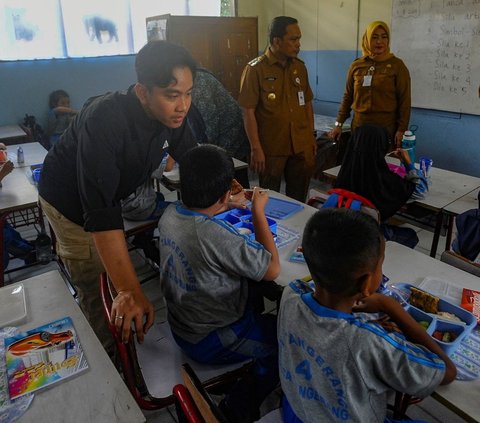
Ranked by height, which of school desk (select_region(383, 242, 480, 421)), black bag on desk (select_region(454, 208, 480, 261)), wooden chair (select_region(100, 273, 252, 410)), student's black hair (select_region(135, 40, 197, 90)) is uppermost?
student's black hair (select_region(135, 40, 197, 90))

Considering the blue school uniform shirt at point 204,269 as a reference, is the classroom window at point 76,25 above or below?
above

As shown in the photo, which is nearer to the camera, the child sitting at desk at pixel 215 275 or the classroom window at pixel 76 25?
the child sitting at desk at pixel 215 275

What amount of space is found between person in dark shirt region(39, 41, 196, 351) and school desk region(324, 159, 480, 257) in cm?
156

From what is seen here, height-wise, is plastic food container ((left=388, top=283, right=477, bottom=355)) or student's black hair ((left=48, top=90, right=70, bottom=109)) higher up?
student's black hair ((left=48, top=90, right=70, bottom=109))

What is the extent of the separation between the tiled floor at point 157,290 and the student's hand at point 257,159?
106 cm

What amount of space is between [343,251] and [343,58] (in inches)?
184

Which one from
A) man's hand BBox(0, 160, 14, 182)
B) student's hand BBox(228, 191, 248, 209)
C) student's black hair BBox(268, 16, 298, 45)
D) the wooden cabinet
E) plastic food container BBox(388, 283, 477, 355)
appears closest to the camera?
plastic food container BBox(388, 283, 477, 355)

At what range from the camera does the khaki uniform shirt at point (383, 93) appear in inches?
136

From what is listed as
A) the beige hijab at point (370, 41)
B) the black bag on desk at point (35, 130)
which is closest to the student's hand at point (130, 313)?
the beige hijab at point (370, 41)

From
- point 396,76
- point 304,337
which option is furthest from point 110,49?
point 304,337

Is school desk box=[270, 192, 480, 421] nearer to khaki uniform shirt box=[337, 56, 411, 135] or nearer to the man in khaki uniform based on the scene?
the man in khaki uniform

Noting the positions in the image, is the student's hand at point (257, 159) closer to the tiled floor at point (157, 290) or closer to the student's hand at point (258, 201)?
the tiled floor at point (157, 290)

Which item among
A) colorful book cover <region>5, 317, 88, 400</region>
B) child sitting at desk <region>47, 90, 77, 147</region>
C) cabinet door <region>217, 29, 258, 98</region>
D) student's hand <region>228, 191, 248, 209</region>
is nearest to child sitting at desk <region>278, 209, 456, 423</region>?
colorful book cover <region>5, 317, 88, 400</region>

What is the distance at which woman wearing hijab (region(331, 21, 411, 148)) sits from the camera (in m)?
3.46
